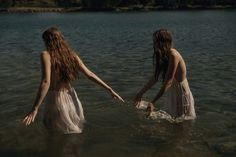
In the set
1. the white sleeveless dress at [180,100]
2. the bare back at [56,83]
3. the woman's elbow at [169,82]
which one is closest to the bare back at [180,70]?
the white sleeveless dress at [180,100]

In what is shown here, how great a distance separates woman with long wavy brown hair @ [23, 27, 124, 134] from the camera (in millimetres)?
9523

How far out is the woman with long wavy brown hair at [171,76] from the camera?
34.2 ft

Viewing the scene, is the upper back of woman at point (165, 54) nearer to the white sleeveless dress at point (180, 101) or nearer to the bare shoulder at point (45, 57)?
the white sleeveless dress at point (180, 101)

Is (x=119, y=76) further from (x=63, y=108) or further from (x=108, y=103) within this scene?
(x=63, y=108)

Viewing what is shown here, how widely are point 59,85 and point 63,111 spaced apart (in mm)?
633

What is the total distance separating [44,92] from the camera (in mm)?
9547

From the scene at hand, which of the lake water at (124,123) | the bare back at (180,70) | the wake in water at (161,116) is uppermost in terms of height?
the bare back at (180,70)

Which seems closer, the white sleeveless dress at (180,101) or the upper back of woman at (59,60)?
the upper back of woman at (59,60)

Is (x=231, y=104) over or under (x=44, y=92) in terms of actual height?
under

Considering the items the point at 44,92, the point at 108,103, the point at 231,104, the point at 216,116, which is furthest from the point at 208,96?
the point at 44,92

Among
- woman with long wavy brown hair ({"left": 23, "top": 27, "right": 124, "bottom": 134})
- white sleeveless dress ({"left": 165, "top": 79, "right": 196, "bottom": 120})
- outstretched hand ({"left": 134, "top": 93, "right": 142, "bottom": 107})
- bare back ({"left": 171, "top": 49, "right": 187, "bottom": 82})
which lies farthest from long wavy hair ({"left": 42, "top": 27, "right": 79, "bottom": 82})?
white sleeveless dress ({"left": 165, "top": 79, "right": 196, "bottom": 120})

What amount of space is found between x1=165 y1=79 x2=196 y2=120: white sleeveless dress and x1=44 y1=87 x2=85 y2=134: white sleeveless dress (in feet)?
8.36

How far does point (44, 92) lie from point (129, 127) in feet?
13.4

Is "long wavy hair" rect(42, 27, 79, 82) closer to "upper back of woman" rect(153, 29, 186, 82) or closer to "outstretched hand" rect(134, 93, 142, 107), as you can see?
"upper back of woman" rect(153, 29, 186, 82)
